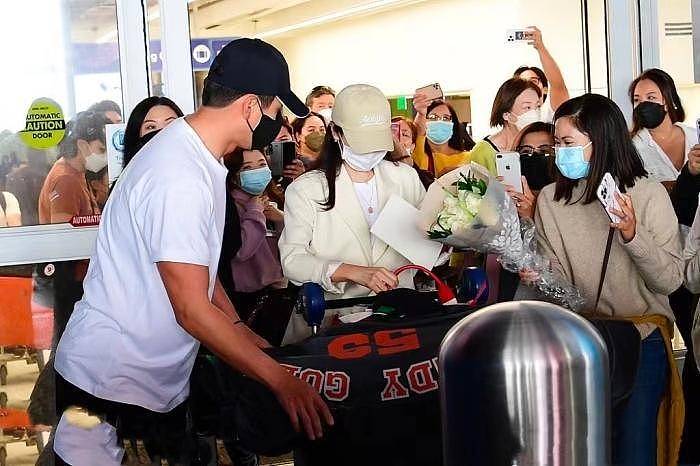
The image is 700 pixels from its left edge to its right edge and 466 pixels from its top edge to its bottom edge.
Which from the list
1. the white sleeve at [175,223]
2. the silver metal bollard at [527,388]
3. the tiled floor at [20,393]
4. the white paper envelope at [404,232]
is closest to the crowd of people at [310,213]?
the white sleeve at [175,223]

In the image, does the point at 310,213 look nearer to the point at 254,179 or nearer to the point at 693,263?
the point at 254,179

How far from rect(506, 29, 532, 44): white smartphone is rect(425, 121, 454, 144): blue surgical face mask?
555mm

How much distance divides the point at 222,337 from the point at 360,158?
1.52 m

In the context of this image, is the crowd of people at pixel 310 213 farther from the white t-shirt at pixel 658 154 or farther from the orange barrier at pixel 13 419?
the orange barrier at pixel 13 419

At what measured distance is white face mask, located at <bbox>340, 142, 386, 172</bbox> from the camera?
13.5ft

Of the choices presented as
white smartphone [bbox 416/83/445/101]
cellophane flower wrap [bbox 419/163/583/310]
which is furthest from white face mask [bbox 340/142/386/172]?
white smartphone [bbox 416/83/445/101]

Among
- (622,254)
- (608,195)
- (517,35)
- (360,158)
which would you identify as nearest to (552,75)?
(517,35)

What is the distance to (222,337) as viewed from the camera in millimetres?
2732

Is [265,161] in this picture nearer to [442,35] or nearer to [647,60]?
[442,35]

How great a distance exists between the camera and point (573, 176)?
3.83 metres

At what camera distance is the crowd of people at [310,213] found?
2783 millimetres

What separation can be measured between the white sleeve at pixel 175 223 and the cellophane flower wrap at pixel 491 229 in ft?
4.23

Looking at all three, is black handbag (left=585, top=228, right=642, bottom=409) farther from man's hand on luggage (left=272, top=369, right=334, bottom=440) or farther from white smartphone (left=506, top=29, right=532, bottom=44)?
white smartphone (left=506, top=29, right=532, bottom=44)

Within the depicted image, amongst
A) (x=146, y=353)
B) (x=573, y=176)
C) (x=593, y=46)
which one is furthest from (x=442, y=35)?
(x=146, y=353)
